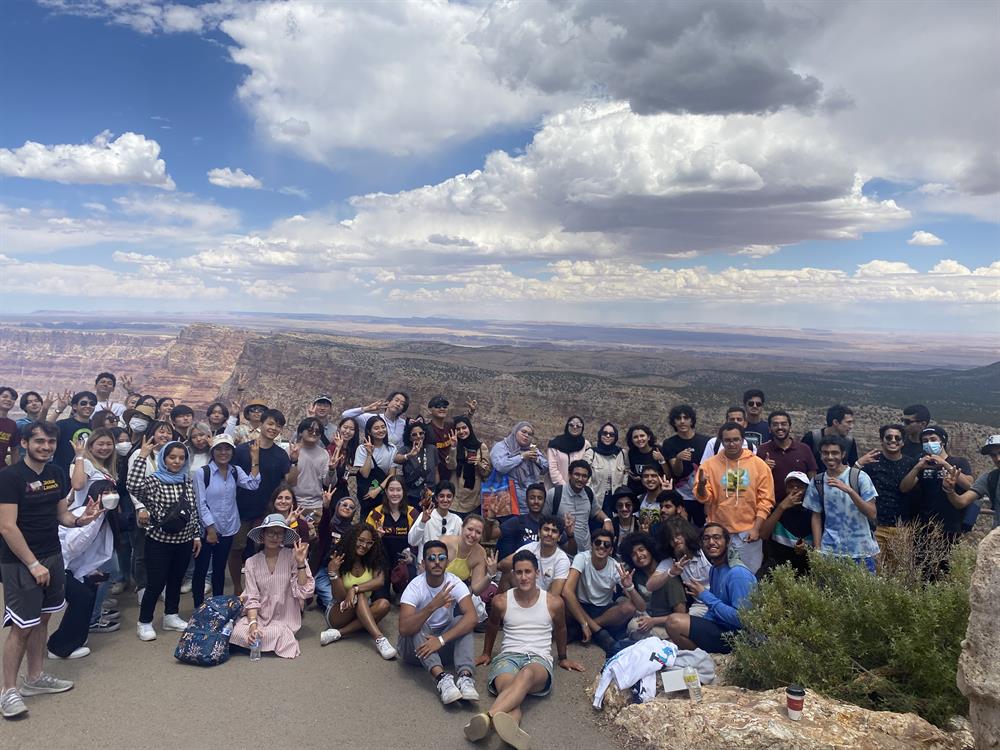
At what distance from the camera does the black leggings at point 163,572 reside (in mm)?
7031

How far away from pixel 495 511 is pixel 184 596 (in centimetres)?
403

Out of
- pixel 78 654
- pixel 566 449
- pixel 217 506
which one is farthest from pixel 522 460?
pixel 78 654

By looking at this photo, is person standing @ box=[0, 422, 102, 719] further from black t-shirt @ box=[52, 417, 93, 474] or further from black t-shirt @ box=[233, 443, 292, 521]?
black t-shirt @ box=[52, 417, 93, 474]

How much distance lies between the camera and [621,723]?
5715mm

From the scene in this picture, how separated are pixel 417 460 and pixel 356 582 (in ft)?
6.21

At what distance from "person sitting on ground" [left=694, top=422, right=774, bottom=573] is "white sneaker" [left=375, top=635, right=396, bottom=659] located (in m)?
3.81

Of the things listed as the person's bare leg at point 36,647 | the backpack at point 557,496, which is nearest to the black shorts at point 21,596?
the person's bare leg at point 36,647

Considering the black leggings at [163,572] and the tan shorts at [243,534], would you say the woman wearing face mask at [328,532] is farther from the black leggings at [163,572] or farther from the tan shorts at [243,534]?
the black leggings at [163,572]

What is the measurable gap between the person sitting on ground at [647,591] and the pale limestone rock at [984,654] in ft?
9.23

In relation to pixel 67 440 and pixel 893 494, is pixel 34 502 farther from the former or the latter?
pixel 893 494

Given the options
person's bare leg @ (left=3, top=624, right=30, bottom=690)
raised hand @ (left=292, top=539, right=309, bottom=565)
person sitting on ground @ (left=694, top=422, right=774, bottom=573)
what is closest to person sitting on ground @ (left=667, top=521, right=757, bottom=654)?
person sitting on ground @ (left=694, top=422, right=774, bottom=573)

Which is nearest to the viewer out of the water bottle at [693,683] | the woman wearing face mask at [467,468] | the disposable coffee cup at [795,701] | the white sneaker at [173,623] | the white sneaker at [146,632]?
the disposable coffee cup at [795,701]

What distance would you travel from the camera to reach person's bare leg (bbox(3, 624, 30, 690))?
5.44 metres

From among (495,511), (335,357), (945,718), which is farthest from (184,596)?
(335,357)
